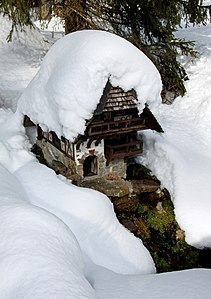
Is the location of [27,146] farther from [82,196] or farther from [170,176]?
[170,176]

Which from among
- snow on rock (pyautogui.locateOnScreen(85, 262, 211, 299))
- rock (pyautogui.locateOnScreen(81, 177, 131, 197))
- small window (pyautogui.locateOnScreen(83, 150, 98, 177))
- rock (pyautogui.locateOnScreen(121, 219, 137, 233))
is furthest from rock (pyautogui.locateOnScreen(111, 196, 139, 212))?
snow on rock (pyautogui.locateOnScreen(85, 262, 211, 299))

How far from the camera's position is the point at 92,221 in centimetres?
657

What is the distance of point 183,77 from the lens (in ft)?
36.0

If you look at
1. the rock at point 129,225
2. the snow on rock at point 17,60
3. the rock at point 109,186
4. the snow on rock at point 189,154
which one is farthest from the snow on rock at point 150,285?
the snow on rock at point 17,60

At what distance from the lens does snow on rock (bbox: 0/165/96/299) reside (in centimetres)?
425

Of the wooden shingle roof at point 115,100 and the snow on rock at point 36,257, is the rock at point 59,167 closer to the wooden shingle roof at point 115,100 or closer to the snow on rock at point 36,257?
the wooden shingle roof at point 115,100

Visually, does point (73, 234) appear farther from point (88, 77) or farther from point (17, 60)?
point (17, 60)

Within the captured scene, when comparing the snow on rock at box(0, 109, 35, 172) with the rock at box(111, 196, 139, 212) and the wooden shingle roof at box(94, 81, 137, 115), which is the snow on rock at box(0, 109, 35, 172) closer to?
the rock at box(111, 196, 139, 212)

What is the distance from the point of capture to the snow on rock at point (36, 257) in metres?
4.25

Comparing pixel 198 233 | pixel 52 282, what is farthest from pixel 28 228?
pixel 198 233

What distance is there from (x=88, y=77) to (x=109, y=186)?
213 centimetres

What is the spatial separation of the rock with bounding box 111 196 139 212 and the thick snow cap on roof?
65.2 inches

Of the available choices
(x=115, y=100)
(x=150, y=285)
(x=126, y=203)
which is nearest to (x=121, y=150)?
(x=126, y=203)

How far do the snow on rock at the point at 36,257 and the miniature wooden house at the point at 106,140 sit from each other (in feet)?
5.57
